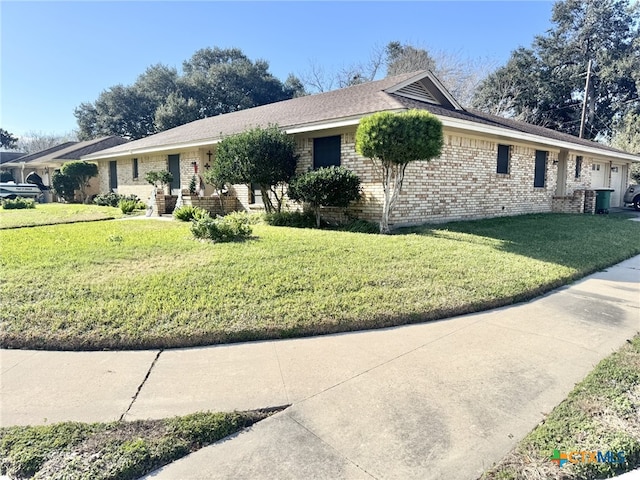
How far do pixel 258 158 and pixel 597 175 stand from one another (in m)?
19.7

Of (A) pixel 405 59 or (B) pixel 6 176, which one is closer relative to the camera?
(A) pixel 405 59

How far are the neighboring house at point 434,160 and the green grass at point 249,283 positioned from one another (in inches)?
112

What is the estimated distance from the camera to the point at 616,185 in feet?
76.6

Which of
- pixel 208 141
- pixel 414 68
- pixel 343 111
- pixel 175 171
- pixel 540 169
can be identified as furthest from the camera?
pixel 414 68

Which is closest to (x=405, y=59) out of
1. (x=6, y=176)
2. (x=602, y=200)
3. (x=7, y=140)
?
(x=602, y=200)

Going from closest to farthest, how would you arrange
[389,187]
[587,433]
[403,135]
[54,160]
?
[587,433]
[403,135]
[389,187]
[54,160]

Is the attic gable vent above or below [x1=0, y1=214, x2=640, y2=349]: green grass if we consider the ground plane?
above

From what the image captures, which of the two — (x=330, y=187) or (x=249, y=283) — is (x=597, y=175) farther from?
(x=249, y=283)

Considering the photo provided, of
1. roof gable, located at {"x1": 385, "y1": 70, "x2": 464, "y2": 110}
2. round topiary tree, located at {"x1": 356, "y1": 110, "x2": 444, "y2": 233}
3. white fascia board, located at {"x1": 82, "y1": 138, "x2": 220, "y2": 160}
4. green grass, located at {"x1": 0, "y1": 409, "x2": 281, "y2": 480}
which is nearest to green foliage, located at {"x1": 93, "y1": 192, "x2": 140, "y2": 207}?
white fascia board, located at {"x1": 82, "y1": 138, "x2": 220, "y2": 160}

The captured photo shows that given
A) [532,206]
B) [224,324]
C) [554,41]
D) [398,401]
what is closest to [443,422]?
[398,401]

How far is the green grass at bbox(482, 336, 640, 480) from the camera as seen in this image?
2152mm

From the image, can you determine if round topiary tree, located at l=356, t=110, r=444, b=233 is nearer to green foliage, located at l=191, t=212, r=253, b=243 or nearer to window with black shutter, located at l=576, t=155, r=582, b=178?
green foliage, located at l=191, t=212, r=253, b=243

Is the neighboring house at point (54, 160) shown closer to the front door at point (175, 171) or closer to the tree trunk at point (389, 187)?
the front door at point (175, 171)

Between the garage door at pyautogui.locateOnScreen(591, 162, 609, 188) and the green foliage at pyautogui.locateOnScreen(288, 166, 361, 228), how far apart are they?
16.8m
